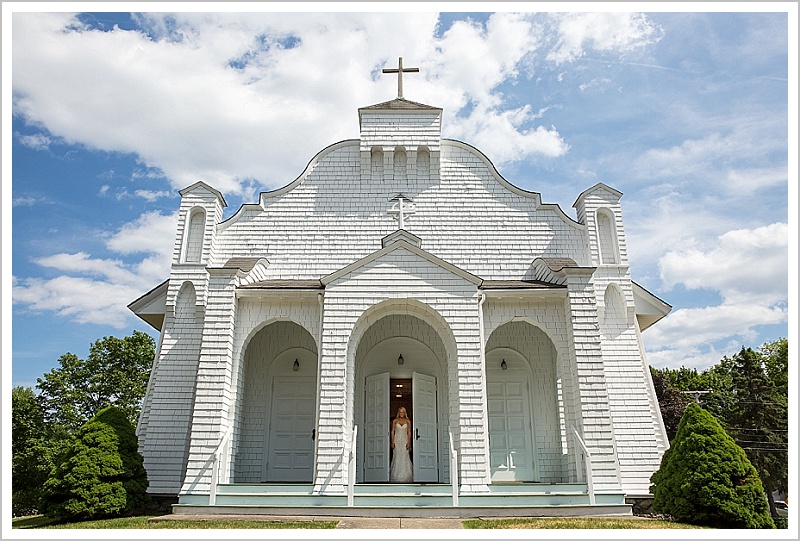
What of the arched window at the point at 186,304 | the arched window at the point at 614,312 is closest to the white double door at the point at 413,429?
the arched window at the point at 614,312

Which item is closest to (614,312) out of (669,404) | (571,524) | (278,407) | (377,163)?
(571,524)

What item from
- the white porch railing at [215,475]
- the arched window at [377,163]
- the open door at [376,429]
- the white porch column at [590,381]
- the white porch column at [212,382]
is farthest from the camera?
the arched window at [377,163]

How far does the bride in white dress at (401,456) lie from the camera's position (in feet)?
47.0

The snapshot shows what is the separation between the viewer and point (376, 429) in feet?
49.4

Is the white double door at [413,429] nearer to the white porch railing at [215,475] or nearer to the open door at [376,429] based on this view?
the open door at [376,429]

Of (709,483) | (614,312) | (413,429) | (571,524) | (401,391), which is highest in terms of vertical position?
(614,312)

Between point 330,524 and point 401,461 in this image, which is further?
point 401,461

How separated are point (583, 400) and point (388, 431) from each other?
478 cm

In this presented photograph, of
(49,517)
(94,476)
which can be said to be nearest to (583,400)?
(94,476)

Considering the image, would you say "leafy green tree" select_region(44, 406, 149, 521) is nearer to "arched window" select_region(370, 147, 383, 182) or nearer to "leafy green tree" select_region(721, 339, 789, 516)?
"arched window" select_region(370, 147, 383, 182)

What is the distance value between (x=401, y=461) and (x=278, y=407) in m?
3.80

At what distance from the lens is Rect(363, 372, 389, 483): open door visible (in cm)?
1466

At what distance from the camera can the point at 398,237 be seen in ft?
51.1

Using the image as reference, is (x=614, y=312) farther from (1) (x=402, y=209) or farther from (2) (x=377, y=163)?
(2) (x=377, y=163)
